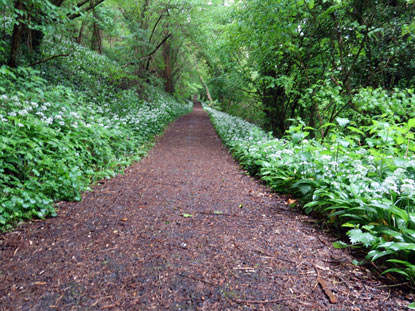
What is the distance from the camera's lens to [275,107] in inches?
364

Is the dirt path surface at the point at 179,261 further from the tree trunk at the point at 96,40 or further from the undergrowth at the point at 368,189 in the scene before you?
the tree trunk at the point at 96,40

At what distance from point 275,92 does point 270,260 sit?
7842 millimetres

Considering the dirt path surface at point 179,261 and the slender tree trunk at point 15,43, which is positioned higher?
the slender tree trunk at point 15,43

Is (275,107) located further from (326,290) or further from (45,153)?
(326,290)

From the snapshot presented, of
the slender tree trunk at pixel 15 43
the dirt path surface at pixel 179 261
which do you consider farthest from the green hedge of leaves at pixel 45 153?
the slender tree trunk at pixel 15 43

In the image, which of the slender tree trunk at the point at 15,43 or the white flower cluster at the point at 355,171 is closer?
the white flower cluster at the point at 355,171

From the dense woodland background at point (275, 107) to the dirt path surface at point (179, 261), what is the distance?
34 centimetres

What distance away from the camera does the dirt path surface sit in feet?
5.12

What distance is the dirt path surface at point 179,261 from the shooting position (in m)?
1.56

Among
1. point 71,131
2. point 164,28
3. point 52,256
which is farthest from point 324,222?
point 164,28

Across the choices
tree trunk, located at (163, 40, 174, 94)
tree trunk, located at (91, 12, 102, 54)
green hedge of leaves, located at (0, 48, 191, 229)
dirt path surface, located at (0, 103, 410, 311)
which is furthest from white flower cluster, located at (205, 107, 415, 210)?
tree trunk, located at (163, 40, 174, 94)

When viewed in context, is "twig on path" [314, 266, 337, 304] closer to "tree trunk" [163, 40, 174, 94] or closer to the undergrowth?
the undergrowth

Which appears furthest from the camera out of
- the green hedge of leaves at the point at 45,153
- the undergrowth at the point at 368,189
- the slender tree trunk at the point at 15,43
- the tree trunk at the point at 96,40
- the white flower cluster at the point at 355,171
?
the tree trunk at the point at 96,40

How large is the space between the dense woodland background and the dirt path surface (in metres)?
0.34
